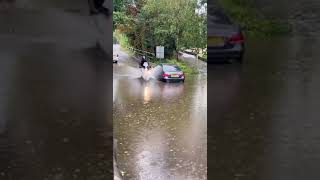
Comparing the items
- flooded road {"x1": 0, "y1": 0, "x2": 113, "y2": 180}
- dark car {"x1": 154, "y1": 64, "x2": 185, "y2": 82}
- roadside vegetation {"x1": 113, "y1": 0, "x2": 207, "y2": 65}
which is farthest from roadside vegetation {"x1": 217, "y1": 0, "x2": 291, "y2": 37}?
roadside vegetation {"x1": 113, "y1": 0, "x2": 207, "y2": 65}

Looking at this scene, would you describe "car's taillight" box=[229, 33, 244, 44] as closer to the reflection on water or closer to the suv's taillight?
the suv's taillight

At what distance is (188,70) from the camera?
15352mm

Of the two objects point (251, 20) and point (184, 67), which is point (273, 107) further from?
point (184, 67)

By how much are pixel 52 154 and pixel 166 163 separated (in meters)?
1.71

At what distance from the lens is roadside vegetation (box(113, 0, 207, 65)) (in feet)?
47.5

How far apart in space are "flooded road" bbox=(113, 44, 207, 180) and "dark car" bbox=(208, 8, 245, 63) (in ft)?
5.10

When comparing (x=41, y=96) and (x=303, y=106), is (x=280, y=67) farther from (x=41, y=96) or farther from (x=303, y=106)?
(x=41, y=96)

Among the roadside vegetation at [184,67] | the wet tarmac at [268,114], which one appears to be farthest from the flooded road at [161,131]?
the roadside vegetation at [184,67]

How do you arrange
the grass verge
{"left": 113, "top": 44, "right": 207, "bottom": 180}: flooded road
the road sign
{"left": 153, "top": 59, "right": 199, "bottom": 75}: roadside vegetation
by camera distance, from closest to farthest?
{"left": 113, "top": 44, "right": 207, "bottom": 180}: flooded road → {"left": 153, "top": 59, "right": 199, "bottom": 75}: roadside vegetation → the road sign → the grass verge

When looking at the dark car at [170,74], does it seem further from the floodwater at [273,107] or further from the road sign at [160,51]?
the floodwater at [273,107]

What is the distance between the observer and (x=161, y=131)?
259 inches

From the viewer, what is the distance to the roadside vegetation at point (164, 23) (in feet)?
47.5

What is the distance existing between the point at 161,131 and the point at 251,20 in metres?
3.76

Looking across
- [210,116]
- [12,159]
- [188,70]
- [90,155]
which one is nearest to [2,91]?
[12,159]
